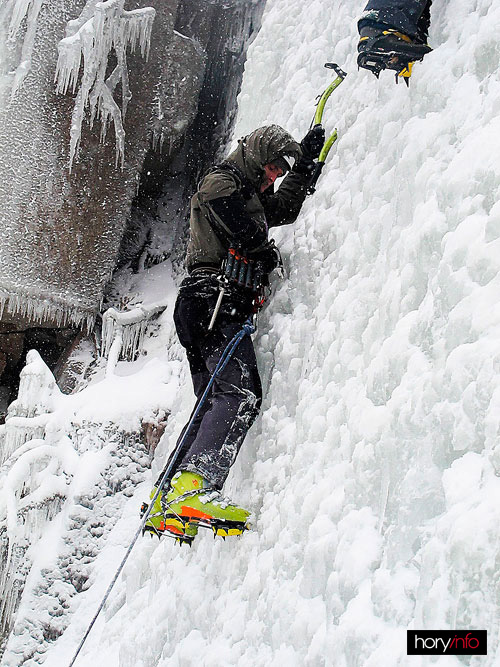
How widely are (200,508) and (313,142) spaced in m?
1.66

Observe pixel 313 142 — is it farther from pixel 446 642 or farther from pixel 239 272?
pixel 446 642

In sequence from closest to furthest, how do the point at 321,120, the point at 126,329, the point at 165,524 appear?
the point at 165,524 → the point at 321,120 → the point at 126,329

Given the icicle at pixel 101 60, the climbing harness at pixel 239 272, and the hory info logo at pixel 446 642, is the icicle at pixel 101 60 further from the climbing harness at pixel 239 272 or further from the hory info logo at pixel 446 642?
the hory info logo at pixel 446 642

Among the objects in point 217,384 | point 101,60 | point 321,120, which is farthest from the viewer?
point 101,60

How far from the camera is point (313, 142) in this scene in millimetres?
3000

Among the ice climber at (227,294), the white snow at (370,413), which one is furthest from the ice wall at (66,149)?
the ice climber at (227,294)

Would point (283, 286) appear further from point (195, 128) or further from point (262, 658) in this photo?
point (195, 128)

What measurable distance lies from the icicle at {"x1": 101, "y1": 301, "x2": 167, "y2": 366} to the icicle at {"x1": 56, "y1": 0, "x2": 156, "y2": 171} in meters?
1.51

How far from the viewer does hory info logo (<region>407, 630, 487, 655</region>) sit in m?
1.36

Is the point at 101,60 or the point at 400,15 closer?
the point at 400,15

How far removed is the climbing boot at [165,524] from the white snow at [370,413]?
214 mm

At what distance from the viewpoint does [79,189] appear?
6.39 metres

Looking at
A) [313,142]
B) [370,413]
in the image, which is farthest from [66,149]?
[370,413]

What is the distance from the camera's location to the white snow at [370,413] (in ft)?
5.15
